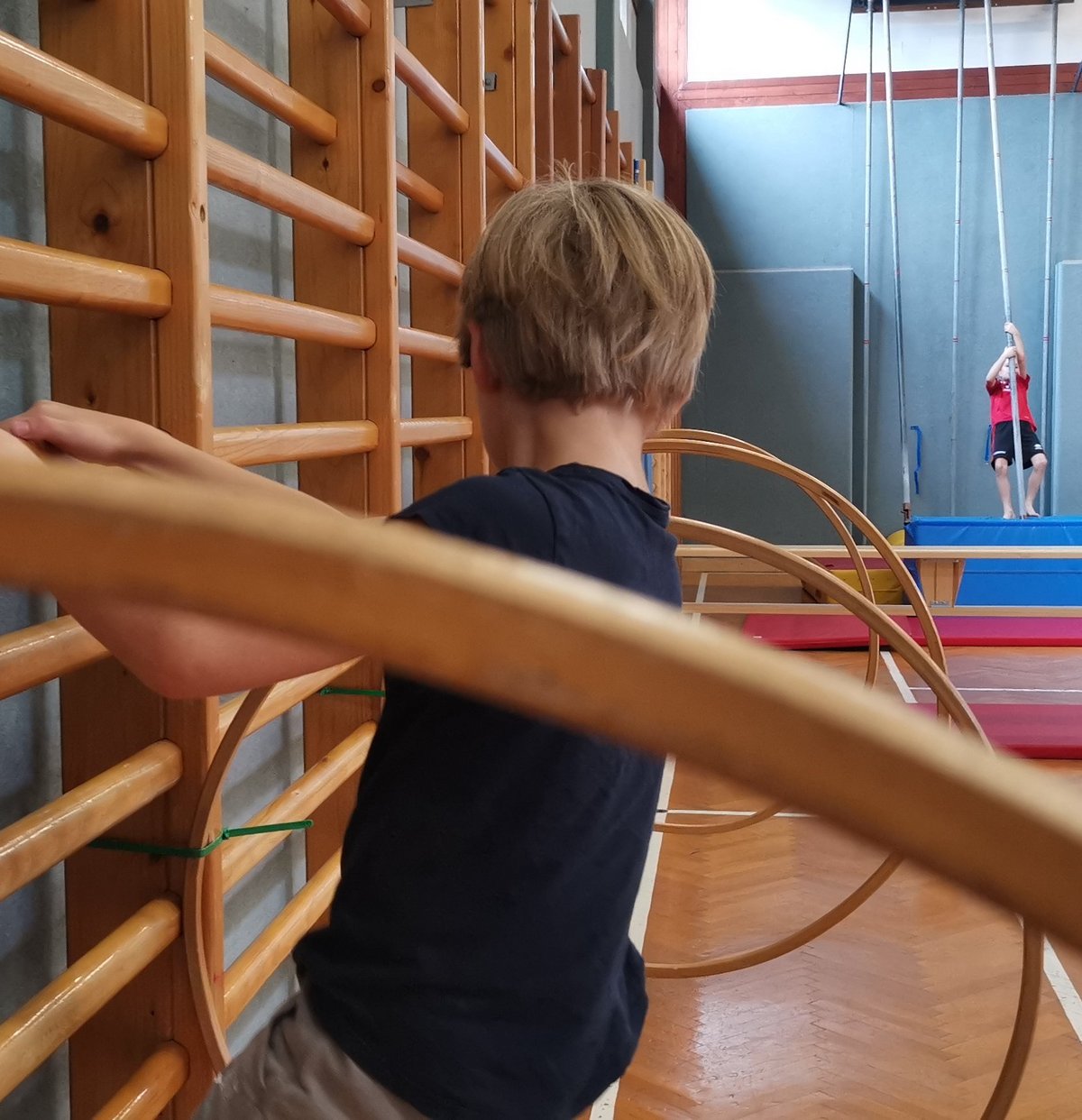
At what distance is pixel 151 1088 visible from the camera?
56.0 inches

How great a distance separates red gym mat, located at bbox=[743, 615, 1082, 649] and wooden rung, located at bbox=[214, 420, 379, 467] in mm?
4024

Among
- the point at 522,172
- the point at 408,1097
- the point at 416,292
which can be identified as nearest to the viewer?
the point at 408,1097

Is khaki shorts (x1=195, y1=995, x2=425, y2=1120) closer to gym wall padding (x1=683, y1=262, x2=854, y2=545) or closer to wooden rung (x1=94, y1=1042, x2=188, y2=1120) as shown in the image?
wooden rung (x1=94, y1=1042, x2=188, y2=1120)

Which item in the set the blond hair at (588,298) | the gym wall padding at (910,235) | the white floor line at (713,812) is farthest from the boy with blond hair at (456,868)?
the gym wall padding at (910,235)

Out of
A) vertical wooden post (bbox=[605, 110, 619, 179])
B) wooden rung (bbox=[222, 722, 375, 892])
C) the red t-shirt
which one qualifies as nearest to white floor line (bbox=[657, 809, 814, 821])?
wooden rung (bbox=[222, 722, 375, 892])

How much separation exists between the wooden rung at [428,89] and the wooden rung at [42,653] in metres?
1.45

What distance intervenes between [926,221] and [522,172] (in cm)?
764

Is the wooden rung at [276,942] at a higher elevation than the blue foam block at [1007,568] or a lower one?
lower

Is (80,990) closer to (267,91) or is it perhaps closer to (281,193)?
(281,193)

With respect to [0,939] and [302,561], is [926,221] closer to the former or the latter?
[0,939]

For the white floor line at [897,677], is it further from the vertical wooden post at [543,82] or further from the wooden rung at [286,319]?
the wooden rung at [286,319]

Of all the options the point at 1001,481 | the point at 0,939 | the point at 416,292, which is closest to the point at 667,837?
the point at 416,292

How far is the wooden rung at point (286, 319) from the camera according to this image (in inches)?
63.3

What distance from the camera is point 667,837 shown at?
371 cm
